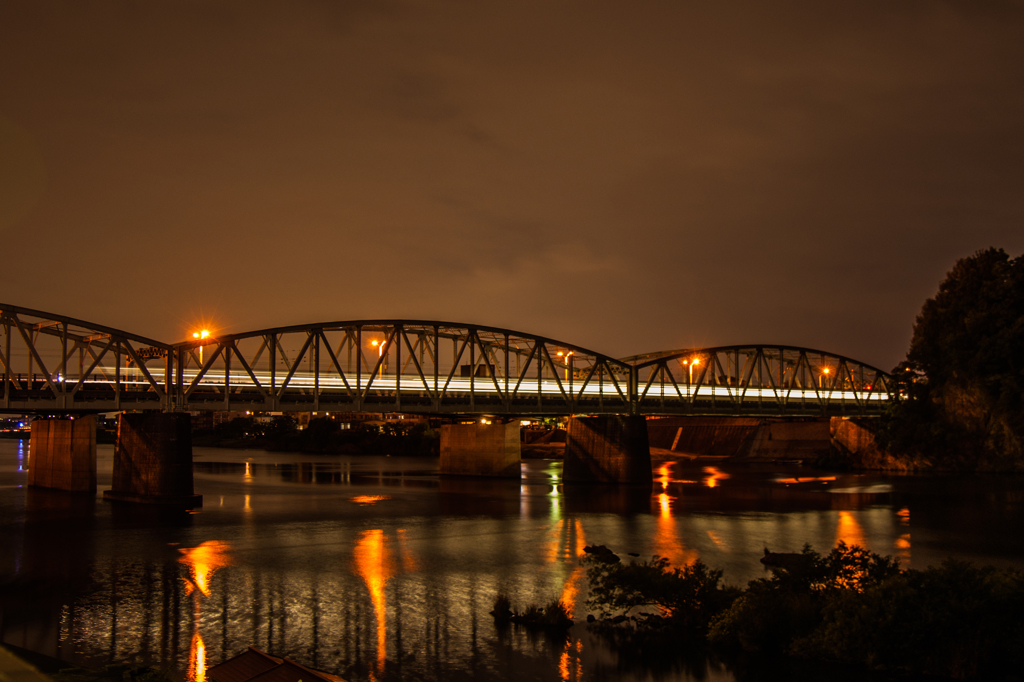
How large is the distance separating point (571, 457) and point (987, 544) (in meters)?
42.5

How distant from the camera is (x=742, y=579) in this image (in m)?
30.6

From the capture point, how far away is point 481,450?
86625 millimetres

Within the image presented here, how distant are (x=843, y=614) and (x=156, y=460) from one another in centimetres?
4791

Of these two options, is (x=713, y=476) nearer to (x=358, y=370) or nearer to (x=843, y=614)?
(x=358, y=370)

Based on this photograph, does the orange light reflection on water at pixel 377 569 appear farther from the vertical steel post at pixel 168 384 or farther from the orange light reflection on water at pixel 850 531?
the vertical steel post at pixel 168 384

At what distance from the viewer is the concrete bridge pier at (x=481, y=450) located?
84625 mm

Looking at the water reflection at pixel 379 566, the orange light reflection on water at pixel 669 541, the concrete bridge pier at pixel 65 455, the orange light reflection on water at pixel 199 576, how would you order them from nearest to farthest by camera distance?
1. the orange light reflection on water at pixel 199 576
2. the water reflection at pixel 379 566
3. the orange light reflection on water at pixel 669 541
4. the concrete bridge pier at pixel 65 455

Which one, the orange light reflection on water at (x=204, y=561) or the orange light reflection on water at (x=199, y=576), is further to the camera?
the orange light reflection on water at (x=204, y=561)

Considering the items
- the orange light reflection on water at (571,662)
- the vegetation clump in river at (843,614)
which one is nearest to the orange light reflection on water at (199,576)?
the orange light reflection on water at (571,662)

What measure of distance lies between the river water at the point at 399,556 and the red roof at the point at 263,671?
24.4 ft

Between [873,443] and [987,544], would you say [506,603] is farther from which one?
[873,443]

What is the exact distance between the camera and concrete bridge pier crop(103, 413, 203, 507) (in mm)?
54625

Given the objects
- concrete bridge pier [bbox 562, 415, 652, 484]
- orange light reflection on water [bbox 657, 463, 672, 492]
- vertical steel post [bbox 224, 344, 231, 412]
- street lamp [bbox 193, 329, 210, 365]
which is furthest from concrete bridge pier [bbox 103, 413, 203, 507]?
orange light reflection on water [bbox 657, 463, 672, 492]

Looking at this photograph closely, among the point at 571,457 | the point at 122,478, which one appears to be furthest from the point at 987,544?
the point at 122,478
